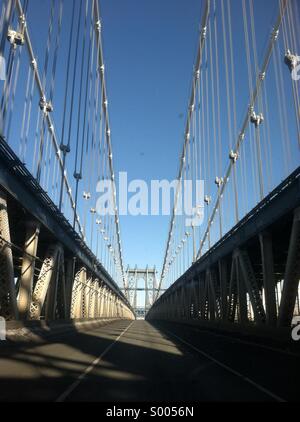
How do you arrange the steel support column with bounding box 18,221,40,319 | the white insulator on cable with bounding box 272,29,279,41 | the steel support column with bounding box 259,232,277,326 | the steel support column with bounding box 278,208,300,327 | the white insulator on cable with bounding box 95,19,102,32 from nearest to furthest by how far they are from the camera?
the steel support column with bounding box 278,208,300,327 → the steel support column with bounding box 259,232,277,326 → the steel support column with bounding box 18,221,40,319 → the white insulator on cable with bounding box 272,29,279,41 → the white insulator on cable with bounding box 95,19,102,32

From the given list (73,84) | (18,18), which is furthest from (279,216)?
(73,84)

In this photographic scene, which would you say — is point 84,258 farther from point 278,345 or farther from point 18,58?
point 278,345

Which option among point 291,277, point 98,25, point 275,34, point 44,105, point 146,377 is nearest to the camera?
point 146,377

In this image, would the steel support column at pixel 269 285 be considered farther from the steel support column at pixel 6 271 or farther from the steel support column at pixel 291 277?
the steel support column at pixel 6 271

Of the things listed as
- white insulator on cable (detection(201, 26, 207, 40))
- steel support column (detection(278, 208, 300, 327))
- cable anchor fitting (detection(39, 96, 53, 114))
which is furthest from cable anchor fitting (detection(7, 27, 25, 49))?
white insulator on cable (detection(201, 26, 207, 40))

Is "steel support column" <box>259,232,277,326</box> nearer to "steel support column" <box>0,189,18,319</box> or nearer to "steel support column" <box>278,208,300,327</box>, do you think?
"steel support column" <box>278,208,300,327</box>

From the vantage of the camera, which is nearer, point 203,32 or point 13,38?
point 13,38

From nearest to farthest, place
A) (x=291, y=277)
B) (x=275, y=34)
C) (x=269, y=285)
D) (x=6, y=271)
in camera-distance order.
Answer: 1. (x=6, y=271)
2. (x=291, y=277)
3. (x=269, y=285)
4. (x=275, y=34)

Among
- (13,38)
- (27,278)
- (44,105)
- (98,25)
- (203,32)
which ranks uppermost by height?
(98,25)

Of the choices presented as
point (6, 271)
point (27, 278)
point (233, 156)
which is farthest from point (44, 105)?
point (6, 271)

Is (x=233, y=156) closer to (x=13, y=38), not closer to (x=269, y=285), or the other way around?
(x=269, y=285)

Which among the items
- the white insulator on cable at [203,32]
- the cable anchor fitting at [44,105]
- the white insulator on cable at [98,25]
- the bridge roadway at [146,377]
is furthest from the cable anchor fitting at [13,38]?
the white insulator on cable at [203,32]

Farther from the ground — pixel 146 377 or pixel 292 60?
pixel 292 60

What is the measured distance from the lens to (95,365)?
12.4 meters
